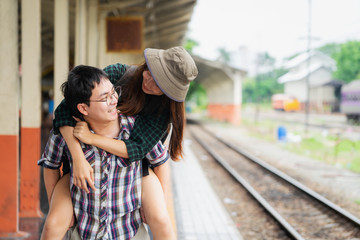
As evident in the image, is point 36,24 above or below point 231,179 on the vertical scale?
above

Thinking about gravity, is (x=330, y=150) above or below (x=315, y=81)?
below

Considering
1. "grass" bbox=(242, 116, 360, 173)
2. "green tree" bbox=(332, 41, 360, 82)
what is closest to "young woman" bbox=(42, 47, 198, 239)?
"grass" bbox=(242, 116, 360, 173)

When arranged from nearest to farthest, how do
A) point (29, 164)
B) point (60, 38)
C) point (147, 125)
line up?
point (147, 125) → point (29, 164) → point (60, 38)

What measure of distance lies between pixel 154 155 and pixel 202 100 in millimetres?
64003

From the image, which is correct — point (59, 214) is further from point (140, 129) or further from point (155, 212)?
point (140, 129)

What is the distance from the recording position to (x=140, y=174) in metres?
1.89

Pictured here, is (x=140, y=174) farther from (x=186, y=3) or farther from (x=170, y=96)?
(x=186, y=3)

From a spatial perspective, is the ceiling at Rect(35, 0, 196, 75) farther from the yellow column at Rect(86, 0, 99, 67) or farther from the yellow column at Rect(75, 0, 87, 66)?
the yellow column at Rect(75, 0, 87, 66)

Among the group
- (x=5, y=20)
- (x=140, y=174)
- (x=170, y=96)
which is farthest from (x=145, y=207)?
(x=5, y=20)

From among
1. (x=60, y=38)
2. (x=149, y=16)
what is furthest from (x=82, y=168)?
(x=149, y=16)

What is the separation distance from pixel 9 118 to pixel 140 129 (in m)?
2.49

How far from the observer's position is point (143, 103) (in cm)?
194

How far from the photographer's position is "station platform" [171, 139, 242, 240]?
15.7 ft

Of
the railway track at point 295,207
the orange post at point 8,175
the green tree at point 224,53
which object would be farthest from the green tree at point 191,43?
the green tree at point 224,53
